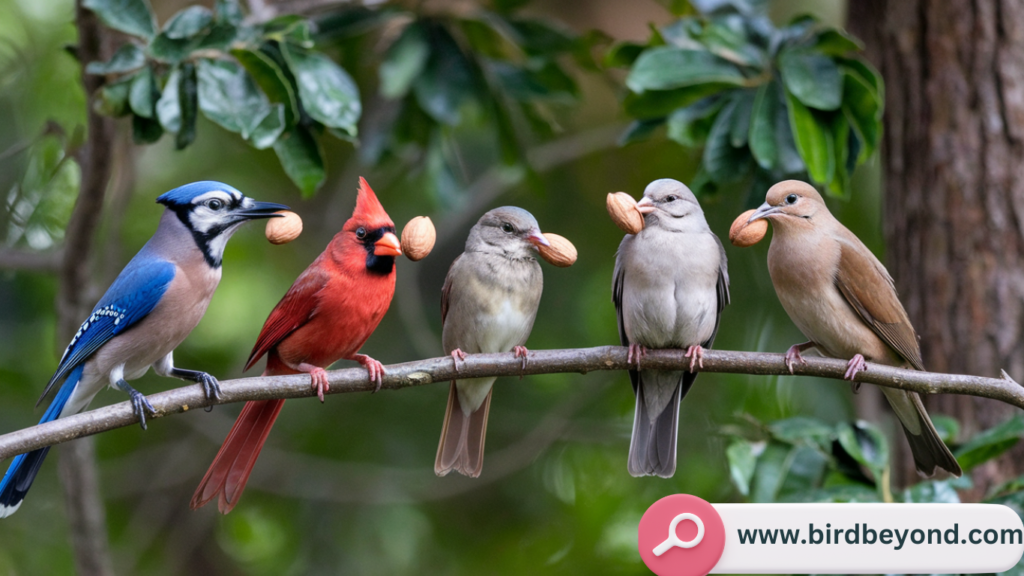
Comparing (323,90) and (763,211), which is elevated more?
(763,211)

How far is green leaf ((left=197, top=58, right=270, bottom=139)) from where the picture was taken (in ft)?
12.2

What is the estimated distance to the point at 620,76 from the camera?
7434mm

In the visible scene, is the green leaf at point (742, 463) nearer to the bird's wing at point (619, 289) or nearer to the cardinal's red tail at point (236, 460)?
the bird's wing at point (619, 289)

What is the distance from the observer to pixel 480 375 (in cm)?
287

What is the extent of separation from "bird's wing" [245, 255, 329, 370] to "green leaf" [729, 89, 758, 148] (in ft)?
7.65

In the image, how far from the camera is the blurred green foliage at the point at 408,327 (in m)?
6.25

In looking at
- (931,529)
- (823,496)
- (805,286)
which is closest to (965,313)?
(823,496)

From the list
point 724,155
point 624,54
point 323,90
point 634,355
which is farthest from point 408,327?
point 634,355

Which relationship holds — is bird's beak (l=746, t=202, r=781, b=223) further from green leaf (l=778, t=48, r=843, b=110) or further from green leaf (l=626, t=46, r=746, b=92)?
green leaf (l=626, t=46, r=746, b=92)

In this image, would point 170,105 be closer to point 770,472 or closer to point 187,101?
point 187,101

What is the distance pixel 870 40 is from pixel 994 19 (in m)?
0.69

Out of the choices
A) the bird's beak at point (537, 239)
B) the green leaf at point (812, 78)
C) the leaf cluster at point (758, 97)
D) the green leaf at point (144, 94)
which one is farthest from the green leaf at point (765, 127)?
the green leaf at point (144, 94)

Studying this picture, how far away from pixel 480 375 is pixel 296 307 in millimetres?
849

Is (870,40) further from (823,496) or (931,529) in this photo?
(931,529)
